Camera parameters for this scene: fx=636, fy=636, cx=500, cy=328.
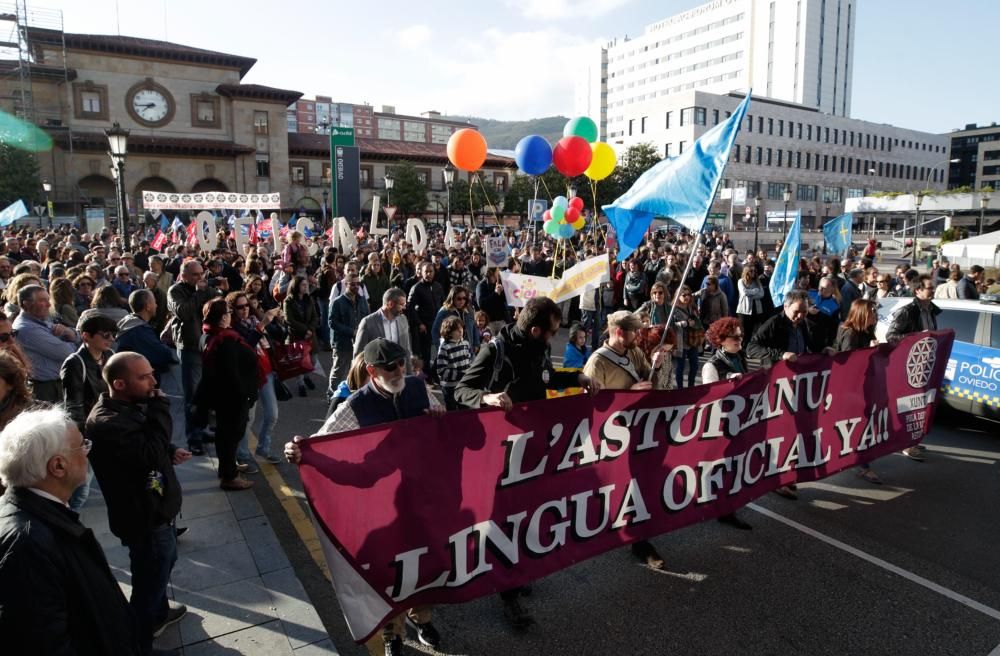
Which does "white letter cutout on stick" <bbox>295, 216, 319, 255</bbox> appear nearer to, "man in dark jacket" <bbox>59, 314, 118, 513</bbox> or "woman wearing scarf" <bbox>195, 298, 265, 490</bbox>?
"woman wearing scarf" <bbox>195, 298, 265, 490</bbox>

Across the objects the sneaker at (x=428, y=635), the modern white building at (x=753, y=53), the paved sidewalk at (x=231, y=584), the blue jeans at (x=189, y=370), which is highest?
the modern white building at (x=753, y=53)

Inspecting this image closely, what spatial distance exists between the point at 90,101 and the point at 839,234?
184 feet

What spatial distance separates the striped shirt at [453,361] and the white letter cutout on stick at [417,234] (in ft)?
35.6

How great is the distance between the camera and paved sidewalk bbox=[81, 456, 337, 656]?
3506 millimetres

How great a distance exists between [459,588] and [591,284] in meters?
5.76

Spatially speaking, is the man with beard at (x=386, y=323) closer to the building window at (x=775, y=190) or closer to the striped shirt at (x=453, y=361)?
the striped shirt at (x=453, y=361)

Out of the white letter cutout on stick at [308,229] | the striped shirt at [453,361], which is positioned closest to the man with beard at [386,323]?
the striped shirt at [453,361]

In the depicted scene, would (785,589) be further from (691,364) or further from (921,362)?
(691,364)

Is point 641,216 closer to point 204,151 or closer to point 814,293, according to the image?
point 814,293

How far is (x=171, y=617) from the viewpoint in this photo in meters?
3.66

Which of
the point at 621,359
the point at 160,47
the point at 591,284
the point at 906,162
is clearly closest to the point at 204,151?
the point at 160,47

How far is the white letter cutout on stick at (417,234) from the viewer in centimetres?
1736

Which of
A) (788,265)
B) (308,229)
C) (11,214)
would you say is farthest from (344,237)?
(788,265)

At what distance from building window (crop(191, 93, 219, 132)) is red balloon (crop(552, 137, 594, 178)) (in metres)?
52.6
